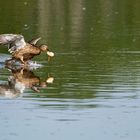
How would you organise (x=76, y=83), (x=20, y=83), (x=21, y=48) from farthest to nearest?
(x=21, y=48) < (x=20, y=83) < (x=76, y=83)

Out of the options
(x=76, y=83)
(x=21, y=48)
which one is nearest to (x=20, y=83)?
(x=76, y=83)

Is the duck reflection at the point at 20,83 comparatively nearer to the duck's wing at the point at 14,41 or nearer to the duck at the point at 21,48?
the duck at the point at 21,48

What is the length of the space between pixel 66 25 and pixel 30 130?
15.3 metres

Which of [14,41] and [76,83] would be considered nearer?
[76,83]

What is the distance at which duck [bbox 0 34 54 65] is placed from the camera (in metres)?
19.3

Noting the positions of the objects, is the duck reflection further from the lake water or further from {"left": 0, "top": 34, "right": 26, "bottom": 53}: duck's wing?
{"left": 0, "top": 34, "right": 26, "bottom": 53}: duck's wing

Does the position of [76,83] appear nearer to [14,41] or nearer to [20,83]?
[20,83]

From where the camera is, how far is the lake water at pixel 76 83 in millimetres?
12531

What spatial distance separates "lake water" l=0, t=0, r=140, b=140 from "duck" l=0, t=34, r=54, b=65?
1.05 ft

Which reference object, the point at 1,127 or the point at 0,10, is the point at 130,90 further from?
the point at 0,10

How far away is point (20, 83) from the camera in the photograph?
54.5 ft

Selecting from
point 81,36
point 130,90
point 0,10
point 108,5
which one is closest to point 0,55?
point 81,36

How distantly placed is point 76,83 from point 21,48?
3.43 metres

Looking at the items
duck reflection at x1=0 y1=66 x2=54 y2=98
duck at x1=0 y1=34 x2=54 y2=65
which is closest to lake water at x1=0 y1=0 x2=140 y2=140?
duck reflection at x1=0 y1=66 x2=54 y2=98
